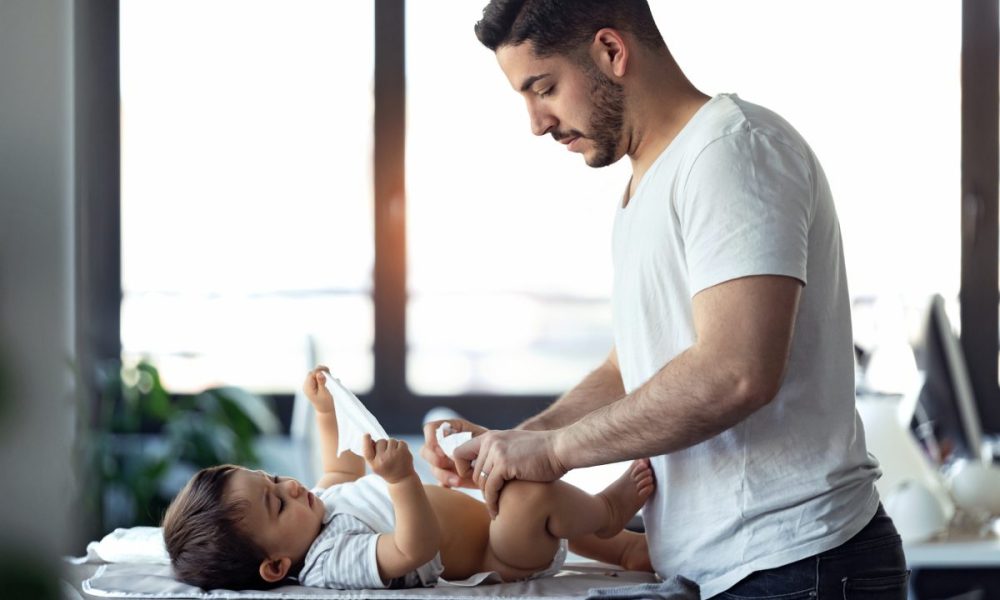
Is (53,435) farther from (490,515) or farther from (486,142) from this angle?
(486,142)

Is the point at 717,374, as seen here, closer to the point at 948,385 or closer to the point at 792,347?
the point at 792,347

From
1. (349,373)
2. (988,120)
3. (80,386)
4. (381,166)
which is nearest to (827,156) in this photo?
(988,120)

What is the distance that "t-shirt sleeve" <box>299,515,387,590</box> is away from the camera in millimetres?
1352

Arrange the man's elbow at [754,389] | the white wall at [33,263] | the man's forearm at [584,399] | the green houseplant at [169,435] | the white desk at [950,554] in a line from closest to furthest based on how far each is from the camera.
Result: 1. the white wall at [33,263]
2. the man's elbow at [754,389]
3. the man's forearm at [584,399]
4. the white desk at [950,554]
5. the green houseplant at [169,435]

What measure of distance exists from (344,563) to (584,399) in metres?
0.44

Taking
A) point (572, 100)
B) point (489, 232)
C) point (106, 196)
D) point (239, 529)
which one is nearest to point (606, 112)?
point (572, 100)

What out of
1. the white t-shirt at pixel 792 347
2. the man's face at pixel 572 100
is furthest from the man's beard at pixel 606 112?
the white t-shirt at pixel 792 347

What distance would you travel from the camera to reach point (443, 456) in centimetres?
147

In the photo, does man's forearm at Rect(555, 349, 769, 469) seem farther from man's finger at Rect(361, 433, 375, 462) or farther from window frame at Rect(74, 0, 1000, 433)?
window frame at Rect(74, 0, 1000, 433)

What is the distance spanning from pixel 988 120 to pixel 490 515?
2745 millimetres

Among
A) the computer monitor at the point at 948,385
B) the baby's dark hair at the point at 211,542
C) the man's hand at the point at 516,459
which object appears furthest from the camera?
the computer monitor at the point at 948,385

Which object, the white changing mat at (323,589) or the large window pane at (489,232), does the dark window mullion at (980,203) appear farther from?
the white changing mat at (323,589)

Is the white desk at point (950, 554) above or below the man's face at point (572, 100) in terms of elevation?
below

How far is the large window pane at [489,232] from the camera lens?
3498 millimetres
